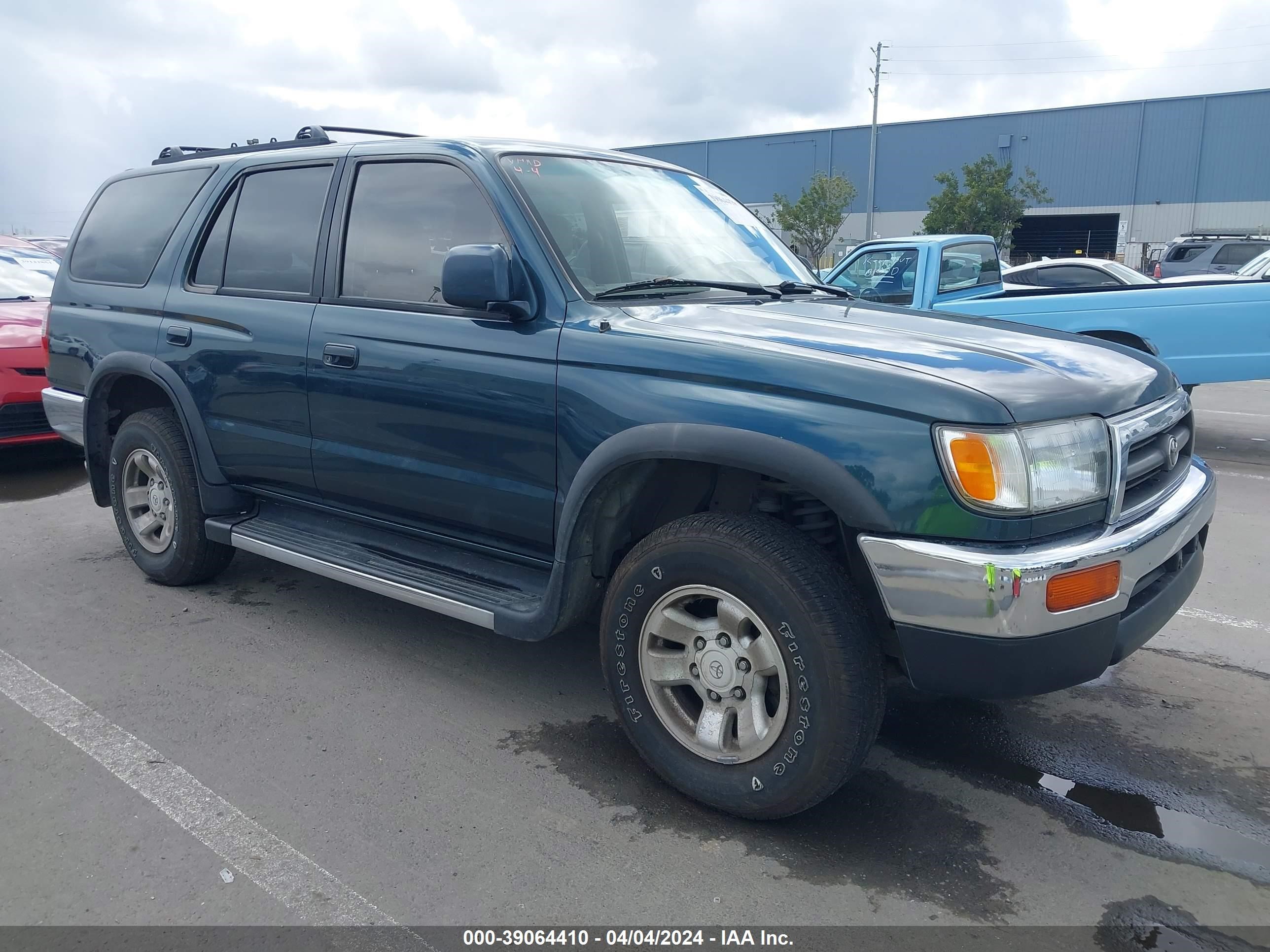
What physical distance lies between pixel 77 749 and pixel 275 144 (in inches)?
111

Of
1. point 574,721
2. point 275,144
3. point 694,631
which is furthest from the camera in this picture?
point 275,144

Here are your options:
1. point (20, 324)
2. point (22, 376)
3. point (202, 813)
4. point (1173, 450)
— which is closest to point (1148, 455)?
point (1173, 450)

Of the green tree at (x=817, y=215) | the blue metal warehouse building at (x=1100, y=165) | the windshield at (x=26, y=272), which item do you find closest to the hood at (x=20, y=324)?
the windshield at (x=26, y=272)

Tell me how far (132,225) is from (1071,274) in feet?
36.1

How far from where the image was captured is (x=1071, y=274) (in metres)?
12.6

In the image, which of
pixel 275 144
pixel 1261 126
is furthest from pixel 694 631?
pixel 1261 126

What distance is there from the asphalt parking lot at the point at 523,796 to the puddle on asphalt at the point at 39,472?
299 centimetres

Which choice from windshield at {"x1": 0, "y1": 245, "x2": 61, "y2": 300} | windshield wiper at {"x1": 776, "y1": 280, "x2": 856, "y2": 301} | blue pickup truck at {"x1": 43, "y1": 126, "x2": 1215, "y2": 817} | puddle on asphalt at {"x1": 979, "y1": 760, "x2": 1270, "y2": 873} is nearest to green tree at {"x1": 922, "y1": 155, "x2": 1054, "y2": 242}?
windshield at {"x1": 0, "y1": 245, "x2": 61, "y2": 300}

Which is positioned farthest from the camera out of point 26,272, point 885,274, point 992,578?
point 885,274

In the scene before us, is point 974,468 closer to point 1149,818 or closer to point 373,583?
point 1149,818

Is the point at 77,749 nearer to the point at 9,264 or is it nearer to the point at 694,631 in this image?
the point at 694,631

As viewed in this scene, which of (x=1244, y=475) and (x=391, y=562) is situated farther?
(x=1244, y=475)

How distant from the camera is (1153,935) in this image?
8.07 feet

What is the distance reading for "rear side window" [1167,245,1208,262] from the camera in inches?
784
